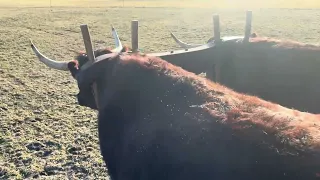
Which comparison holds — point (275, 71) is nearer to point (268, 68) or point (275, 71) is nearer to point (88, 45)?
point (268, 68)

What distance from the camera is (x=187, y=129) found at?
2824 millimetres

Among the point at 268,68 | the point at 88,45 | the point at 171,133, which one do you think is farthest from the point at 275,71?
the point at 171,133

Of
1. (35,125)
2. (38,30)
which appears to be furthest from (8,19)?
(35,125)

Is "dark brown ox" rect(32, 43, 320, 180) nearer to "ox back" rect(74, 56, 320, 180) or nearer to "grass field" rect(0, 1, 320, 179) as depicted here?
"ox back" rect(74, 56, 320, 180)

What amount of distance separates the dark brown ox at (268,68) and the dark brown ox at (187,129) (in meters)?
2.16

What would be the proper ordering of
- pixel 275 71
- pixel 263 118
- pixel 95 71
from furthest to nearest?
1. pixel 275 71
2. pixel 95 71
3. pixel 263 118

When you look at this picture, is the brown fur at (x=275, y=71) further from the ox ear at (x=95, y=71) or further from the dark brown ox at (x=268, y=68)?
the ox ear at (x=95, y=71)

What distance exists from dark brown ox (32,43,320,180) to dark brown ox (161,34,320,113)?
2162 mm

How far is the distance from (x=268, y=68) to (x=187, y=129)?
3.60 metres

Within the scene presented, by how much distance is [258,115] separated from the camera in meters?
2.63

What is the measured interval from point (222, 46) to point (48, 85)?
4641 millimetres

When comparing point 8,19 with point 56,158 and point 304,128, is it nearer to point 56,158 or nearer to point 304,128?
point 56,158

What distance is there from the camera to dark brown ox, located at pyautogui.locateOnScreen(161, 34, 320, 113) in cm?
583

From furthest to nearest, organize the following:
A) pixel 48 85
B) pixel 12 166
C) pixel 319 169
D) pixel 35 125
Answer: pixel 48 85 → pixel 35 125 → pixel 12 166 → pixel 319 169
